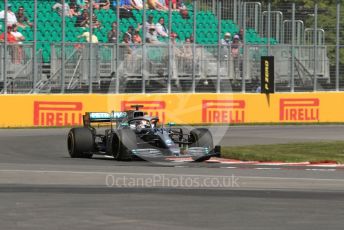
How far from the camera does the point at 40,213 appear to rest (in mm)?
11500

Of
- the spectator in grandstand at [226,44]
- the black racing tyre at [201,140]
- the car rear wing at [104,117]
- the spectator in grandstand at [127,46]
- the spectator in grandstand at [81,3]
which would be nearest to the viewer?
the black racing tyre at [201,140]

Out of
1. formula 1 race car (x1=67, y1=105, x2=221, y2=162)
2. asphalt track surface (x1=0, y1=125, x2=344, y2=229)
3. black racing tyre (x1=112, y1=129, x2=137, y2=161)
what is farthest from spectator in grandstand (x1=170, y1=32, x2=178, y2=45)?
black racing tyre (x1=112, y1=129, x2=137, y2=161)

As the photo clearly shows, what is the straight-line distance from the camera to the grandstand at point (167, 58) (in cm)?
3312

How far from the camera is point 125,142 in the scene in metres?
20.2

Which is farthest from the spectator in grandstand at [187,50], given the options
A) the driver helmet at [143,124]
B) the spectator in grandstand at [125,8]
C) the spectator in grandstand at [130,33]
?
the driver helmet at [143,124]

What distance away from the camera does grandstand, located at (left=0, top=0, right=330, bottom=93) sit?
109 ft

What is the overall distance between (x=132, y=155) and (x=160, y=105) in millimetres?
14009

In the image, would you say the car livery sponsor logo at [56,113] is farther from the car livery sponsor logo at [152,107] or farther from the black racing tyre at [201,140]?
the black racing tyre at [201,140]

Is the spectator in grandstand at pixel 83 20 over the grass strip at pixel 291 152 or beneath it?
over

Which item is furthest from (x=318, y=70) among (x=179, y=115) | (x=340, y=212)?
(x=340, y=212)

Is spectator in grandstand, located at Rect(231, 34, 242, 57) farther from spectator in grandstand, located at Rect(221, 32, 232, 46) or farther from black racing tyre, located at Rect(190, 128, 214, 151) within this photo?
black racing tyre, located at Rect(190, 128, 214, 151)

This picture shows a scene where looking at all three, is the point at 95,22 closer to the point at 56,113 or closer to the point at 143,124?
the point at 56,113

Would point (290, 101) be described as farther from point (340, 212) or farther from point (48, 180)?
point (340, 212)

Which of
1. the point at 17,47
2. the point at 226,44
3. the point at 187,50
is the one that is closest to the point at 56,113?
the point at 17,47
